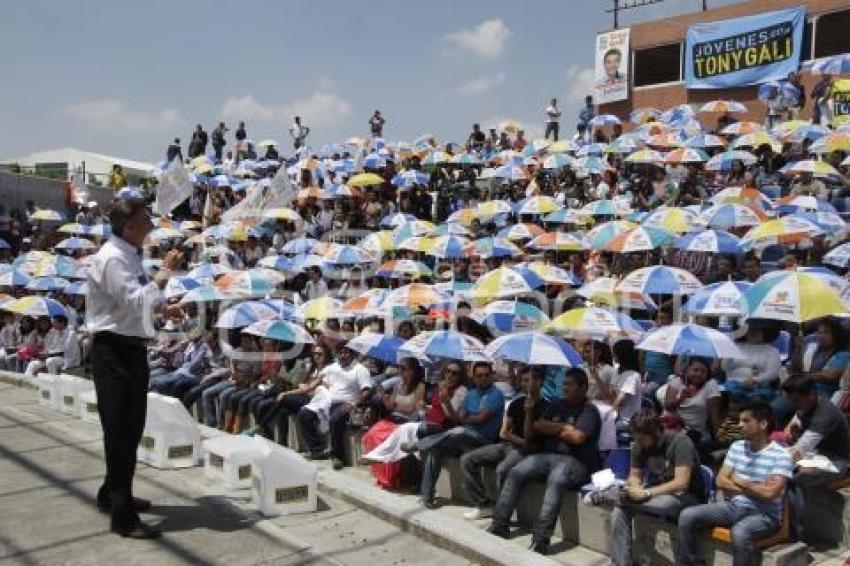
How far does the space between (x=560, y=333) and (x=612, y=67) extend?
2177 cm

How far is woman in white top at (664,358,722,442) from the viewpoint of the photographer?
6961 millimetres

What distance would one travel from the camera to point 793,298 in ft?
24.0

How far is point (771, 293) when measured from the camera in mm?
7555

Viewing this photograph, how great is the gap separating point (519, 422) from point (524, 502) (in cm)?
70

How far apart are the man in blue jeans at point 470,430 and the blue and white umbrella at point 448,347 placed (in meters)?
0.17

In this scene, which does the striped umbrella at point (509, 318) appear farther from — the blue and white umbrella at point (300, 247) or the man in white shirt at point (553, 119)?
the man in white shirt at point (553, 119)

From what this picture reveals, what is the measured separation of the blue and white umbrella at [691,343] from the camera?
22.5ft

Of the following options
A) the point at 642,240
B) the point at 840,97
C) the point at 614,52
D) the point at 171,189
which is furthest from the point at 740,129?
the point at 171,189

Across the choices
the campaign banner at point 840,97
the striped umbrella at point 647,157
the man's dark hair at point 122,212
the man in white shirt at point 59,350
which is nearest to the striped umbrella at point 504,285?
the man's dark hair at point 122,212

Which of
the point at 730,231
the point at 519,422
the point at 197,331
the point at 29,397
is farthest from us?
the point at 730,231

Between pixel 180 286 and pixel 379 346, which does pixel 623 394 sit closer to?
pixel 379 346

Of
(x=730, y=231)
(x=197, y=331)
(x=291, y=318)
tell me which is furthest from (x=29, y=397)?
(x=730, y=231)

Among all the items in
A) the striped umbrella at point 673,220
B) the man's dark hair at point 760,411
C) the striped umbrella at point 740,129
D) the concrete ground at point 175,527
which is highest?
the striped umbrella at point 740,129

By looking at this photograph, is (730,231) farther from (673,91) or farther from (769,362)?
(673,91)
